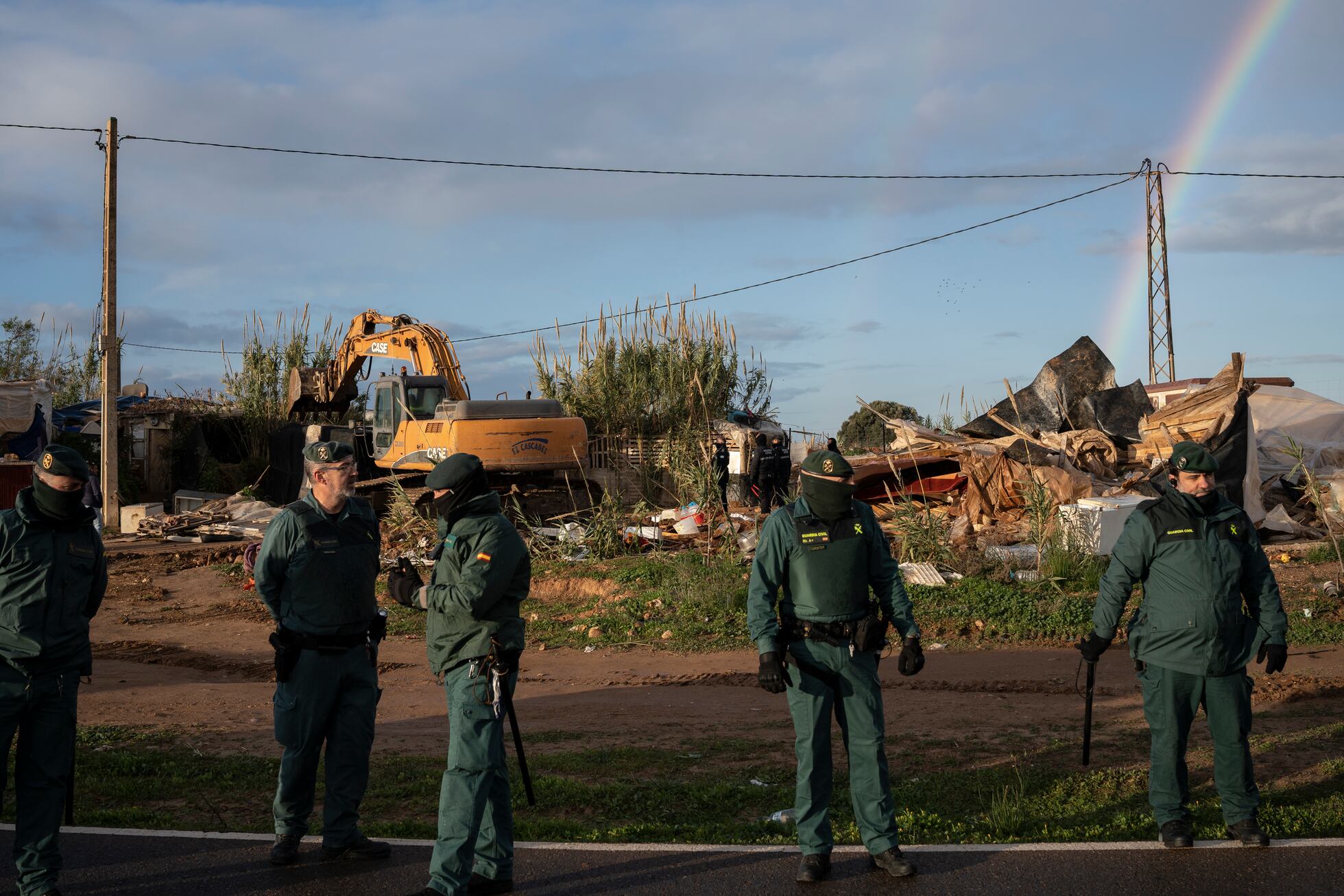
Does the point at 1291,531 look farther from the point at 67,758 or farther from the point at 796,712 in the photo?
the point at 67,758

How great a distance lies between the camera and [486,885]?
4.52m

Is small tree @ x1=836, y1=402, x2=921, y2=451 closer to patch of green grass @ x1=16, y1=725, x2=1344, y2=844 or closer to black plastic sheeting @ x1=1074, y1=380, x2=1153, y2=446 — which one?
black plastic sheeting @ x1=1074, y1=380, x2=1153, y2=446

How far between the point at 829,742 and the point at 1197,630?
1767 mm

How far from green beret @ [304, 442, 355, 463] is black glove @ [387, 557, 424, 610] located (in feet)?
2.22

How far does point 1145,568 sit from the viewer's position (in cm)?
531

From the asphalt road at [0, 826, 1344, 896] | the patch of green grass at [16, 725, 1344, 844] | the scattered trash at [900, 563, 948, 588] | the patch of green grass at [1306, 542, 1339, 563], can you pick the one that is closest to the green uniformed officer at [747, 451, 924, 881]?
the asphalt road at [0, 826, 1344, 896]

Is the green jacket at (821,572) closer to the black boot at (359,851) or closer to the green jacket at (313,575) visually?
the green jacket at (313,575)

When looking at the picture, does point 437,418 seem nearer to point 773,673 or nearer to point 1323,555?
point 1323,555

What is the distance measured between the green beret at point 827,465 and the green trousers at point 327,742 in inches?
87.2

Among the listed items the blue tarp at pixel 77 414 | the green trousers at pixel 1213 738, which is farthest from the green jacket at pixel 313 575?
the blue tarp at pixel 77 414

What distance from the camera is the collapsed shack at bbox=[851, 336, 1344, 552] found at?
16.1 meters

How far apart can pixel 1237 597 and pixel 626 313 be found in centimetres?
2393

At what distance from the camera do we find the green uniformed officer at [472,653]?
14.3ft

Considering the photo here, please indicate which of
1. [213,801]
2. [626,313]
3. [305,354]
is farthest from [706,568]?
[305,354]
